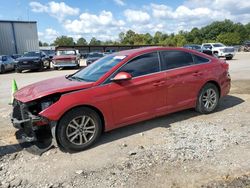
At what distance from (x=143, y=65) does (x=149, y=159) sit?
1.99 metres

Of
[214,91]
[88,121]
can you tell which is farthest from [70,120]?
[214,91]

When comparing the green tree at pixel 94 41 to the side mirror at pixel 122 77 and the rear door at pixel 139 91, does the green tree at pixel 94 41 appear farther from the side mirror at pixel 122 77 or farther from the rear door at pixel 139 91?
the side mirror at pixel 122 77

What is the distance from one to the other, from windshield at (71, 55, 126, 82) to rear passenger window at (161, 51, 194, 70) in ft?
3.10

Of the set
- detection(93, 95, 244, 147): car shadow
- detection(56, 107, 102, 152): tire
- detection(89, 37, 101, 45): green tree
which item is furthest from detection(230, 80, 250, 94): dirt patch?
detection(89, 37, 101, 45): green tree

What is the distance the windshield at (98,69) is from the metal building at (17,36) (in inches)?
1481

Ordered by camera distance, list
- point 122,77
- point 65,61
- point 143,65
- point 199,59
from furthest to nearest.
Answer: point 65,61 → point 199,59 → point 143,65 → point 122,77

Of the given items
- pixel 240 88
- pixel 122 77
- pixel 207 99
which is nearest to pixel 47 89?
pixel 122 77

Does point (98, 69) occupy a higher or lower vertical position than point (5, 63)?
higher

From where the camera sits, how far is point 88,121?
15.6 feet

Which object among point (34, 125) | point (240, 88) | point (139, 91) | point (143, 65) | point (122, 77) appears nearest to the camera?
point (34, 125)

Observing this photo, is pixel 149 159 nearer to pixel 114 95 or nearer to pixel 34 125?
pixel 114 95

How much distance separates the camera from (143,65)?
551 centimetres

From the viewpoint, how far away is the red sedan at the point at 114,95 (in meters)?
4.60

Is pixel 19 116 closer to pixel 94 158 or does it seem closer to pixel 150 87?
pixel 94 158
